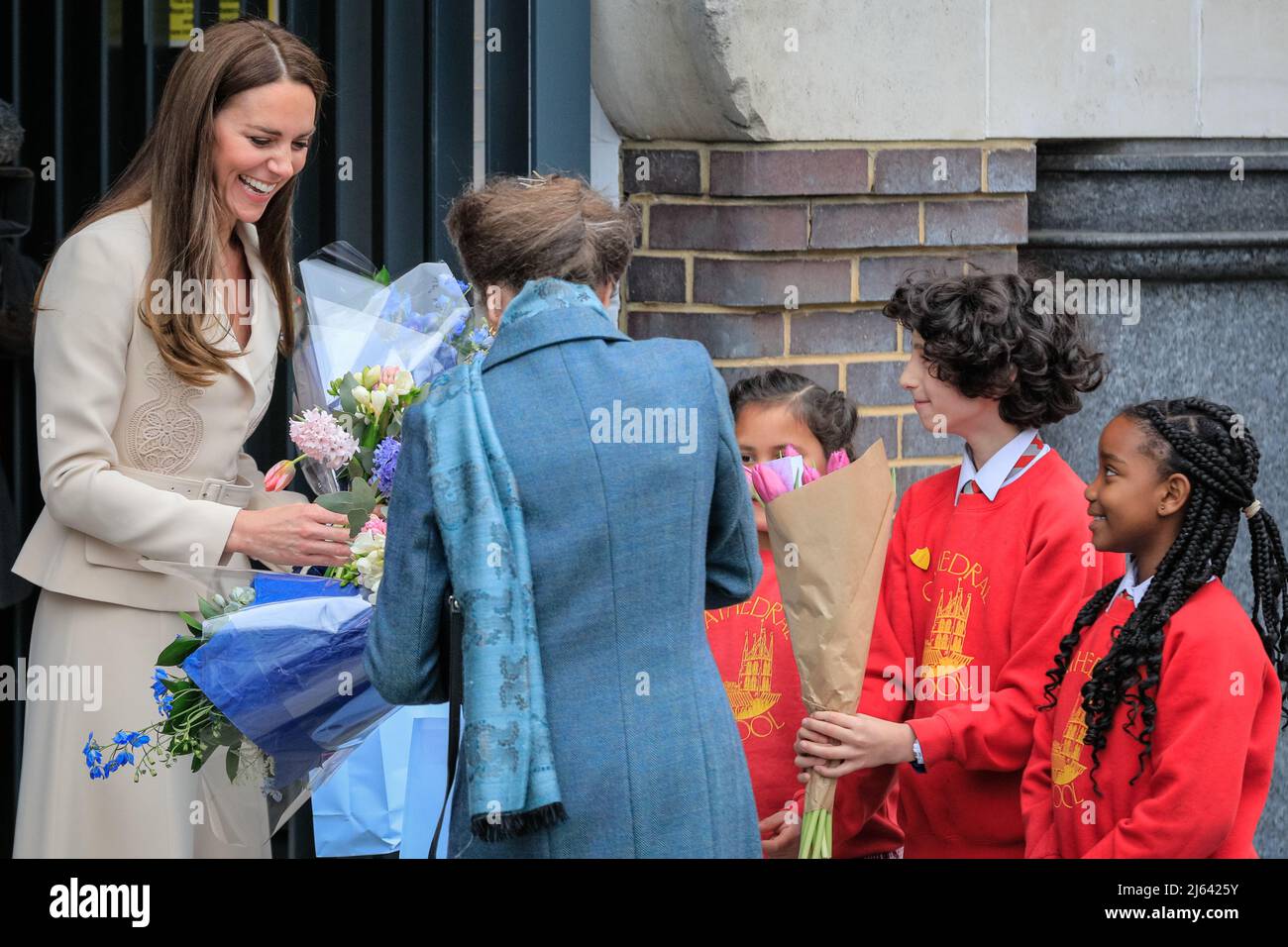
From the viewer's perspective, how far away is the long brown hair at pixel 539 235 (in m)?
2.20

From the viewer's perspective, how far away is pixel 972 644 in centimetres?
266

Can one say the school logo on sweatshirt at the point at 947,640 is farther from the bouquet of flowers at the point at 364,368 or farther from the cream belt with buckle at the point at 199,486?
the cream belt with buckle at the point at 199,486

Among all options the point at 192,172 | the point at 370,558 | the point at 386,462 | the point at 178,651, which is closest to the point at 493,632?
the point at 370,558

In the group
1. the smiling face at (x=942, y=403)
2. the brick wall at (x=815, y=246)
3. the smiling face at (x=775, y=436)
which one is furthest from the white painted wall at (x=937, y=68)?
the smiling face at (x=942, y=403)

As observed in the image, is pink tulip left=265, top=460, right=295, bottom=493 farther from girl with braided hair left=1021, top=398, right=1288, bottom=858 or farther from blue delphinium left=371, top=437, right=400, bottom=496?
girl with braided hair left=1021, top=398, right=1288, bottom=858

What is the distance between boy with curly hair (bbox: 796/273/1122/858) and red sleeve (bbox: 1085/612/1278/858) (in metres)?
0.26

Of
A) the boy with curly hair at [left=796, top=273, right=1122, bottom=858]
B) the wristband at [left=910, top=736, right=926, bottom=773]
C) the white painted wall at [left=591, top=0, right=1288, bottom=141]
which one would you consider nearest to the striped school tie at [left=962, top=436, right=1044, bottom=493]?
the boy with curly hair at [left=796, top=273, right=1122, bottom=858]

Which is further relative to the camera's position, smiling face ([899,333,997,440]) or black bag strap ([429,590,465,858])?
smiling face ([899,333,997,440])

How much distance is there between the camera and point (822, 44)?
3.68 metres

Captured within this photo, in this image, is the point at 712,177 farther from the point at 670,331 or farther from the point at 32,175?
the point at 32,175

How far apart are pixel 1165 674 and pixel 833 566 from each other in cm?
52

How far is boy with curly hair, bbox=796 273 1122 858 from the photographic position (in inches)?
103

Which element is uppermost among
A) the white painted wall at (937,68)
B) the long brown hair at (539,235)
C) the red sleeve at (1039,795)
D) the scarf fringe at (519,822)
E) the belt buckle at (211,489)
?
the white painted wall at (937,68)
